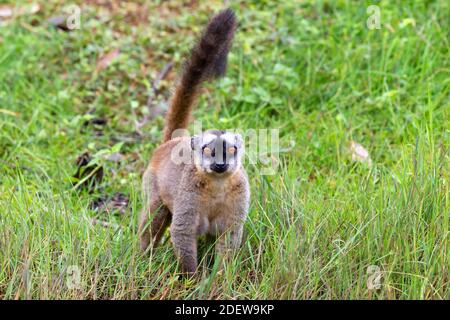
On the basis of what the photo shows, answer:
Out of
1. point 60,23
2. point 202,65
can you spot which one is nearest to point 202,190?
point 202,65

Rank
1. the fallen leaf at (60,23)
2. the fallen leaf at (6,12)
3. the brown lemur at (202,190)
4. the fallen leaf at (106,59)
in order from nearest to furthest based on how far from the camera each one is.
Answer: the brown lemur at (202,190) < the fallen leaf at (106,59) < the fallen leaf at (60,23) < the fallen leaf at (6,12)

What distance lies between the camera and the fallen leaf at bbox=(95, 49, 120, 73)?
8086mm

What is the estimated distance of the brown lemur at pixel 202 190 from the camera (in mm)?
4777

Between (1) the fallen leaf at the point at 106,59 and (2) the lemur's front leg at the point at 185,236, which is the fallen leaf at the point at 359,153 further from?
(1) the fallen leaf at the point at 106,59

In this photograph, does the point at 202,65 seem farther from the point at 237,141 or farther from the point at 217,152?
the point at 217,152

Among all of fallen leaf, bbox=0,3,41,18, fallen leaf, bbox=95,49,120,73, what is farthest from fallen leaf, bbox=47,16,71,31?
fallen leaf, bbox=95,49,120,73

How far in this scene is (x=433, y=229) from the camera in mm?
4562

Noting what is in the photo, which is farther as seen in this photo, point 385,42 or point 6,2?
point 6,2

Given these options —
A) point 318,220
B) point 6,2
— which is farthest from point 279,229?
point 6,2

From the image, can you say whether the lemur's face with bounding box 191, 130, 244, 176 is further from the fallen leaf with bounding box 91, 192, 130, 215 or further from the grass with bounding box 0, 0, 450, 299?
the fallen leaf with bounding box 91, 192, 130, 215

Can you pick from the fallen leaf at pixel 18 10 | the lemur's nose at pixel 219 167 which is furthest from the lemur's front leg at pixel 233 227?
the fallen leaf at pixel 18 10

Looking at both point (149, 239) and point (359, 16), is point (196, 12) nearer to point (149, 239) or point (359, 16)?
point (359, 16)

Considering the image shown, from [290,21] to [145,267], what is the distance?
418 centimetres
